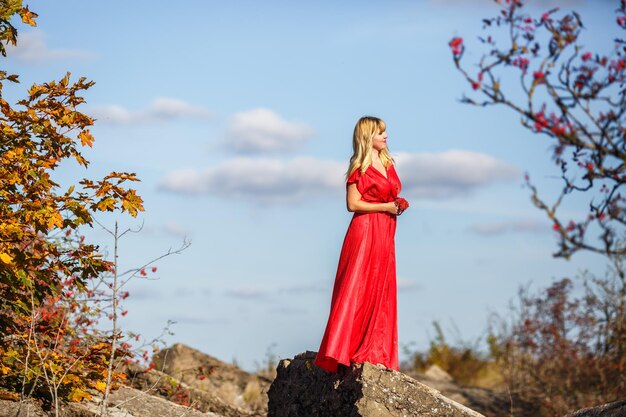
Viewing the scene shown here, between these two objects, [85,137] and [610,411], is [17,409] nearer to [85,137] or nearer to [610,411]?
[85,137]

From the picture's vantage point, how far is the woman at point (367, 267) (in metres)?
7.88

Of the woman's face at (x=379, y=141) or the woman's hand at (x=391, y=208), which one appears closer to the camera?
the woman's hand at (x=391, y=208)

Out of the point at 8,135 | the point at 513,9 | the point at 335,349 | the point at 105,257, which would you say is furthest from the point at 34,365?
the point at 513,9

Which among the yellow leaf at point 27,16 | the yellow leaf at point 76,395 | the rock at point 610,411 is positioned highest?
the yellow leaf at point 27,16

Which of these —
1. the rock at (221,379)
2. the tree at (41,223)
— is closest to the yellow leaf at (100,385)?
the tree at (41,223)

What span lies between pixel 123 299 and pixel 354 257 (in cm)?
308

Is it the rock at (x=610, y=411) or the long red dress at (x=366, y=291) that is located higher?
the long red dress at (x=366, y=291)

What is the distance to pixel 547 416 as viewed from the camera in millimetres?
15227

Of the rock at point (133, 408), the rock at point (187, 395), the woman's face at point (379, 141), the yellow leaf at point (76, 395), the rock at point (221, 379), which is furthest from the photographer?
the rock at point (221, 379)

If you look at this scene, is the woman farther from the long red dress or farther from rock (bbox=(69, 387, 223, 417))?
rock (bbox=(69, 387, 223, 417))

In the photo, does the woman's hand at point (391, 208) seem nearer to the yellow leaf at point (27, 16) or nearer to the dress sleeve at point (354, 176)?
the dress sleeve at point (354, 176)

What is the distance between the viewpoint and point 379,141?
8180 mm

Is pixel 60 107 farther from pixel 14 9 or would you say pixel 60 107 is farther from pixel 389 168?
pixel 389 168

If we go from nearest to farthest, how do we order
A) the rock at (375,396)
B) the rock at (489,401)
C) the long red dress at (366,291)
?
1. the rock at (375,396)
2. the long red dress at (366,291)
3. the rock at (489,401)
